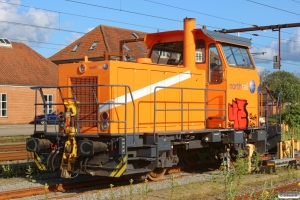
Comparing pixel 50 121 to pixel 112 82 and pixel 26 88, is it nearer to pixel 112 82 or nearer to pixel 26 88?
pixel 112 82

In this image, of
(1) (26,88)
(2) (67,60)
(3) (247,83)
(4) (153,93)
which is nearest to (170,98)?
(4) (153,93)

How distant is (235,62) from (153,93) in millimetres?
2721

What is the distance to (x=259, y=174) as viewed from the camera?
1098 cm

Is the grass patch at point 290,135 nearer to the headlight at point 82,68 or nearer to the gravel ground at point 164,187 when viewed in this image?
the gravel ground at point 164,187

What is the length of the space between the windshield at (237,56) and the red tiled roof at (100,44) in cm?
3299

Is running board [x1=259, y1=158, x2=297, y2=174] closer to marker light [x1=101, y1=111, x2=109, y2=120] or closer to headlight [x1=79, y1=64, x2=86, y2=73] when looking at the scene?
marker light [x1=101, y1=111, x2=109, y2=120]

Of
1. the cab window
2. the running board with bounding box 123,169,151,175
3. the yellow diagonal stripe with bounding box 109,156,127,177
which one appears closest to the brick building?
the cab window

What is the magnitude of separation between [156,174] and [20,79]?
104 feet

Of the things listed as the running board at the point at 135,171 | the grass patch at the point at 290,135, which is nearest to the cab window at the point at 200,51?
the running board at the point at 135,171

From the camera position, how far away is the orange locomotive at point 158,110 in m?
8.97

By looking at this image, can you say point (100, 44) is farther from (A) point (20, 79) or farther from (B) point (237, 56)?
(B) point (237, 56)

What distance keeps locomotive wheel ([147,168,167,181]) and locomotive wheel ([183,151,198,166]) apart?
1.54 m

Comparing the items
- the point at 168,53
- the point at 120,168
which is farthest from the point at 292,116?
the point at 120,168

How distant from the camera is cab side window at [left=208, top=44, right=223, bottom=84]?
11.0 metres
